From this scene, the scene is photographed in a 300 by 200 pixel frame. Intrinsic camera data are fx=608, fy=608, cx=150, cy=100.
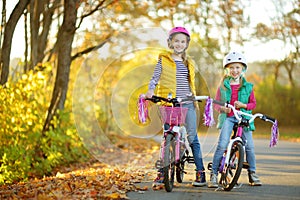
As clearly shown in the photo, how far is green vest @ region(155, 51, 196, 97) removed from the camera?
734cm

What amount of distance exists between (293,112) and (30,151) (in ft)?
61.7

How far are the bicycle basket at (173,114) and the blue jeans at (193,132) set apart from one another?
100mm

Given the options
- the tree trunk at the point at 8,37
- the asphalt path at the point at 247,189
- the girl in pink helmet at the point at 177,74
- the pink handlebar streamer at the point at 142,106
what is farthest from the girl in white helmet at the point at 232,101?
the tree trunk at the point at 8,37

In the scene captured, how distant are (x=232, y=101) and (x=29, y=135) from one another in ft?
22.2

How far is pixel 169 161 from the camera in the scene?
22.9 feet

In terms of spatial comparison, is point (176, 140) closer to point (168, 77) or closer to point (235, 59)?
point (168, 77)

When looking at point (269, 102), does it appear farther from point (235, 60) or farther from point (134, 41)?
point (235, 60)

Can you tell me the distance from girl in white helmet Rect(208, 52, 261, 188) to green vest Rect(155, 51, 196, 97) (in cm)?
50

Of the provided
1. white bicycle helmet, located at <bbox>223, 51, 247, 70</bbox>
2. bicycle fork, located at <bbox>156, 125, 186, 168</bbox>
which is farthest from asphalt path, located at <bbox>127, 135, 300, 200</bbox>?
white bicycle helmet, located at <bbox>223, 51, 247, 70</bbox>

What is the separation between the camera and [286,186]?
7.61 metres

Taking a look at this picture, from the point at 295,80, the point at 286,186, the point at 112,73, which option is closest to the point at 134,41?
the point at 286,186

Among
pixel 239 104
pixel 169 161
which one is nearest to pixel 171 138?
pixel 169 161

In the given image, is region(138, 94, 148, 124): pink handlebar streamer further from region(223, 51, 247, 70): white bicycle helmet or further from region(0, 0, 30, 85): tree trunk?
region(0, 0, 30, 85): tree trunk

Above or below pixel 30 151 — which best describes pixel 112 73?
above
